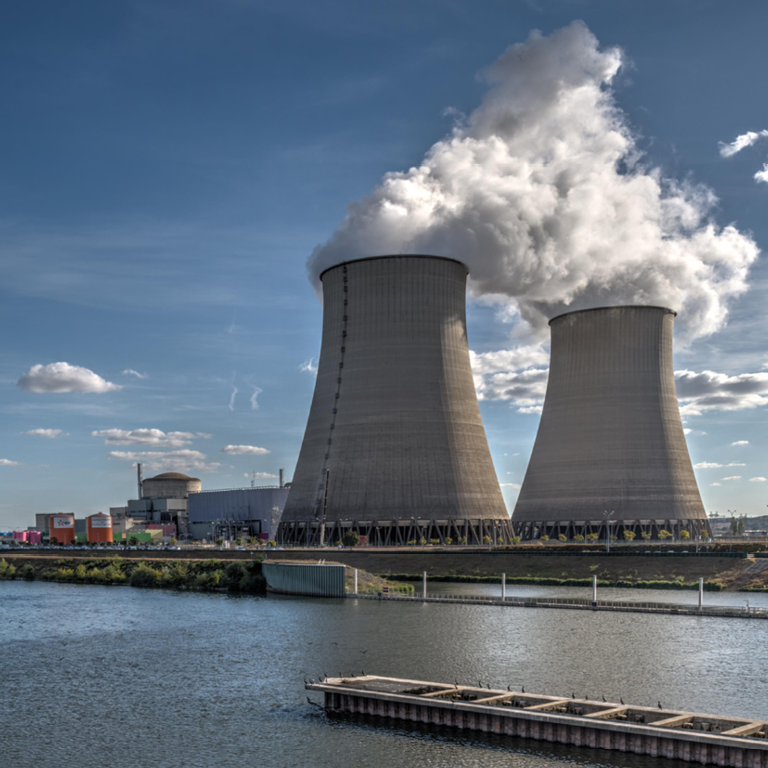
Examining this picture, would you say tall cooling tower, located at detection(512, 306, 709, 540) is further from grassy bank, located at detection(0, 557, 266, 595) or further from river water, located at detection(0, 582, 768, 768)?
river water, located at detection(0, 582, 768, 768)

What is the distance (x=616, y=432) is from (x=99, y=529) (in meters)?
49.7

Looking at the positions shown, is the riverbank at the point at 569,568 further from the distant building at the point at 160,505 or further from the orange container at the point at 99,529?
the distant building at the point at 160,505

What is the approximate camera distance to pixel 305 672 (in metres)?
26.4

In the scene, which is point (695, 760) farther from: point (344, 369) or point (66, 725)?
point (344, 369)

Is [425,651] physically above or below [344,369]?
below

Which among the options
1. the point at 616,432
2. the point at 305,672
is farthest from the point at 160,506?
the point at 305,672

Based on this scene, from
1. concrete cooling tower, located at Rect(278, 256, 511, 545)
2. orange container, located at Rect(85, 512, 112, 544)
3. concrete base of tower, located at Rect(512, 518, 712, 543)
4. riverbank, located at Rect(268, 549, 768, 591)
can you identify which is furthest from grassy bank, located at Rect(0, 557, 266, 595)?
concrete base of tower, located at Rect(512, 518, 712, 543)

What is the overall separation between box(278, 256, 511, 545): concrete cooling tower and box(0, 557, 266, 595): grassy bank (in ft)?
30.2

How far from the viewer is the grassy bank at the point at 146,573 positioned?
170ft

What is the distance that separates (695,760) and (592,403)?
158 ft

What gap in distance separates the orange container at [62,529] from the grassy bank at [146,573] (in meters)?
18.0

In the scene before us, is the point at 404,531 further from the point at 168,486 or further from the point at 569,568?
the point at 168,486

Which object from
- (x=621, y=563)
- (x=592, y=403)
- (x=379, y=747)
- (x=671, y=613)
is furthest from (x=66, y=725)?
(x=592, y=403)

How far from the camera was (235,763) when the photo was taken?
18391mm
